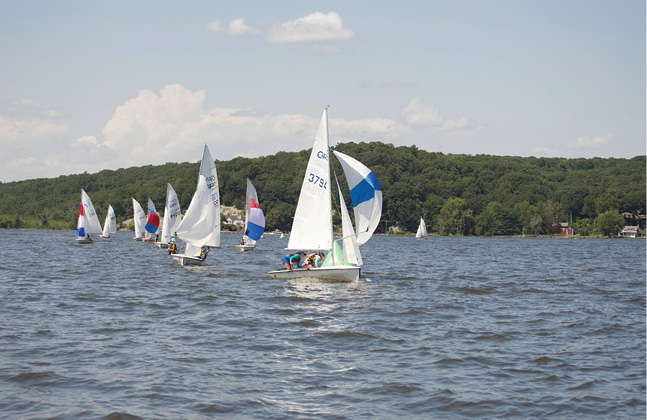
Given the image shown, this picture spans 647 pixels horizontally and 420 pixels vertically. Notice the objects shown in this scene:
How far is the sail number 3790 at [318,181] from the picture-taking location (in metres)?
27.4

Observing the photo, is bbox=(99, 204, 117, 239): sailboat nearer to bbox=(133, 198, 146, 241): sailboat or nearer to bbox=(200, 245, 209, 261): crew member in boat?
bbox=(133, 198, 146, 241): sailboat

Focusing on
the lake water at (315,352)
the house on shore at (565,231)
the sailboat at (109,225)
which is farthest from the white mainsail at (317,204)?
the house on shore at (565,231)

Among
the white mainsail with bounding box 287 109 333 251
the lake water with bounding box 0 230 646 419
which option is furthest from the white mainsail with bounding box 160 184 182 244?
the white mainsail with bounding box 287 109 333 251

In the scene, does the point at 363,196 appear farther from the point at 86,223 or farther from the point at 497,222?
the point at 497,222

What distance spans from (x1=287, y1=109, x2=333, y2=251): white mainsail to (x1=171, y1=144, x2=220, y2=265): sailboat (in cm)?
794

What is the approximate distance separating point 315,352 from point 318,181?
42.5 ft

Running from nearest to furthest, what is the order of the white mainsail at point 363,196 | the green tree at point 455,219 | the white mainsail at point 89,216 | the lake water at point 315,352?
1. the lake water at point 315,352
2. the white mainsail at point 363,196
3. the white mainsail at point 89,216
4. the green tree at point 455,219

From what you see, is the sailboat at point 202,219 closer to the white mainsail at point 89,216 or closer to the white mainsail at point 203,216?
the white mainsail at point 203,216

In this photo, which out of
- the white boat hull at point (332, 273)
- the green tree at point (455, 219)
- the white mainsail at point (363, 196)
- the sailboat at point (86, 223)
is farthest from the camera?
the green tree at point (455, 219)

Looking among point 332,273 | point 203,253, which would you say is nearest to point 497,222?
point 203,253

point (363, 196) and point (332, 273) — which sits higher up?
point (363, 196)

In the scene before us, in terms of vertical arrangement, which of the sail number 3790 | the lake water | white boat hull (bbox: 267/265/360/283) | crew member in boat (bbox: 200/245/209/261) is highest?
the sail number 3790

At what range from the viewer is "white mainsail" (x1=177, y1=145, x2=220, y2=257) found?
34.1 m

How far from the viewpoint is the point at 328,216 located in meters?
27.2
